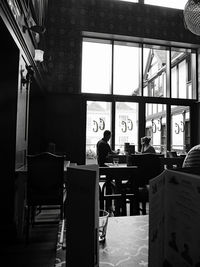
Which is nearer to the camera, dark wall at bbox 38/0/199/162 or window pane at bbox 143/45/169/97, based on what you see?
dark wall at bbox 38/0/199/162

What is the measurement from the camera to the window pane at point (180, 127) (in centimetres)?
682

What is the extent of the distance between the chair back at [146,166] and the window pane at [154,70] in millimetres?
3820

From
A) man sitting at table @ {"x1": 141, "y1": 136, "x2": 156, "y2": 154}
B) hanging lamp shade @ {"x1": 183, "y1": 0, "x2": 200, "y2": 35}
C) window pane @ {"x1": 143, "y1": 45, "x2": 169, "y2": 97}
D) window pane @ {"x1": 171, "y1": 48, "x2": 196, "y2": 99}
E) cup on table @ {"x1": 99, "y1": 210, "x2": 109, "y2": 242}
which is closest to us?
cup on table @ {"x1": 99, "y1": 210, "x2": 109, "y2": 242}

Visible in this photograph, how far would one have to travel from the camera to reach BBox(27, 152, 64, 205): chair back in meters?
2.86

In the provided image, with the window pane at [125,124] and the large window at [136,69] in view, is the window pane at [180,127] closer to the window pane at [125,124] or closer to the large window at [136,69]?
the large window at [136,69]

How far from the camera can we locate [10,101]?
3012 mm

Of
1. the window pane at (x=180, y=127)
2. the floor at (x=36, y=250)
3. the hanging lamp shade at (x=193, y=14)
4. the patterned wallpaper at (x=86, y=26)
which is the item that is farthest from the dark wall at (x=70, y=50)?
the hanging lamp shade at (x=193, y=14)

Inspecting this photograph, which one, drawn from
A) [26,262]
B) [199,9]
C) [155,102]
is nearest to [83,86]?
[155,102]

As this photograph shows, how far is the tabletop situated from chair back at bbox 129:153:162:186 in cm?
202

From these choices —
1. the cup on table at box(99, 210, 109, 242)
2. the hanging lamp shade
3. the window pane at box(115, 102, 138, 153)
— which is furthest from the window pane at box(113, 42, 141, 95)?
the cup on table at box(99, 210, 109, 242)

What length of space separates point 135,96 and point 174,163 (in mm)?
2788

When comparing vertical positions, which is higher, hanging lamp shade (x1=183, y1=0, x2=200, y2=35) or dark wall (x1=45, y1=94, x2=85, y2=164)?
hanging lamp shade (x1=183, y1=0, x2=200, y2=35)

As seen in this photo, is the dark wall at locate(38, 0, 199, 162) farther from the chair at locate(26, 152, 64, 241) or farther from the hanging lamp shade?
the hanging lamp shade

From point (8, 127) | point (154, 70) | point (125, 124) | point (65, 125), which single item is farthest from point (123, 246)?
point (154, 70)
